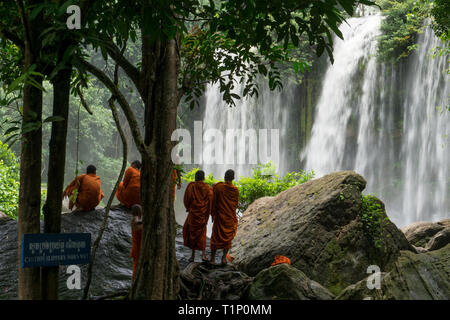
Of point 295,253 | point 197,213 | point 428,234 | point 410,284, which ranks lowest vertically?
point 428,234

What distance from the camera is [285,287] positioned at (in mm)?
4723

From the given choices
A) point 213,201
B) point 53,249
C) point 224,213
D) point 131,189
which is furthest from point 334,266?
point 53,249

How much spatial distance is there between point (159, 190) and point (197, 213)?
303cm

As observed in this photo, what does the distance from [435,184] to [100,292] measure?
16.7 meters

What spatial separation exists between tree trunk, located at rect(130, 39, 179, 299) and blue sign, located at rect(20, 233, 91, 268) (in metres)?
0.99

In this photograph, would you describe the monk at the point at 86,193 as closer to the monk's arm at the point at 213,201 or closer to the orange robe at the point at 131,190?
the orange robe at the point at 131,190

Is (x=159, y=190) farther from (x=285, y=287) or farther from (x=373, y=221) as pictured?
(x=373, y=221)

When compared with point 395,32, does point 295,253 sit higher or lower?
lower

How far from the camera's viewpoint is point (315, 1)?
2674 mm

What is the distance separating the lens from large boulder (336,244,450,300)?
151 inches

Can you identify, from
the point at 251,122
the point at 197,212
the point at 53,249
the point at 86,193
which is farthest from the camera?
the point at 251,122

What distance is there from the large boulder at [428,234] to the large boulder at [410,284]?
5.82 m

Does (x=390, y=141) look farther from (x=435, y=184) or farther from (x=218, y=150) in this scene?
(x=218, y=150)
